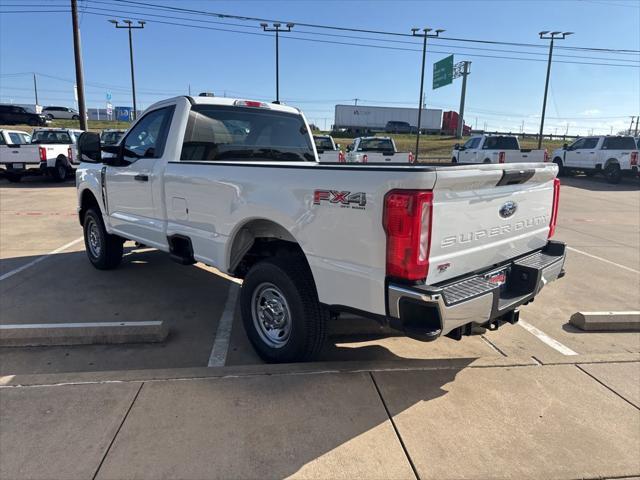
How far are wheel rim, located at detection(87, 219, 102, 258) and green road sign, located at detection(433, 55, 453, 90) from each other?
3459 cm

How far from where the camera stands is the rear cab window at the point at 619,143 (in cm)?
2064

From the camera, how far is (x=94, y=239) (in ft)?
21.5

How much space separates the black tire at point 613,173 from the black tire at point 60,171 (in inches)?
927

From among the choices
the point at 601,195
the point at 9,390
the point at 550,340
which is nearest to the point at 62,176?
the point at 9,390

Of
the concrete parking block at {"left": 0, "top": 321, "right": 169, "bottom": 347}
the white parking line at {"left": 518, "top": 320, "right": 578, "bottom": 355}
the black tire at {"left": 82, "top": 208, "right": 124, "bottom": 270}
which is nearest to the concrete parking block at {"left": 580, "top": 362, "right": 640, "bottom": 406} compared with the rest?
the white parking line at {"left": 518, "top": 320, "right": 578, "bottom": 355}

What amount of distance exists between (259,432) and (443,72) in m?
38.6

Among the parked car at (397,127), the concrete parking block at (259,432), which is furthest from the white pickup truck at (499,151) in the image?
the parked car at (397,127)

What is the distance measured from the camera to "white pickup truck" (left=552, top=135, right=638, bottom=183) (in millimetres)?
20300

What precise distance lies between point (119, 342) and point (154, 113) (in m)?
2.48

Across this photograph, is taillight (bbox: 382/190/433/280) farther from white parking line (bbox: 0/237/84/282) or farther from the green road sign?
the green road sign

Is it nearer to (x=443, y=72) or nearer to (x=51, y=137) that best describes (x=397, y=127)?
(x=443, y=72)

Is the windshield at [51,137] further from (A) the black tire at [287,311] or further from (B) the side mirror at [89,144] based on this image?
(A) the black tire at [287,311]

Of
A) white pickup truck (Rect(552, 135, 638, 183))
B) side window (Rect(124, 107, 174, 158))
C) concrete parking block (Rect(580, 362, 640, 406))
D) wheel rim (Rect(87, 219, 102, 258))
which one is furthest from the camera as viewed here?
white pickup truck (Rect(552, 135, 638, 183))


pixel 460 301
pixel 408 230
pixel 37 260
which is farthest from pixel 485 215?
pixel 37 260
